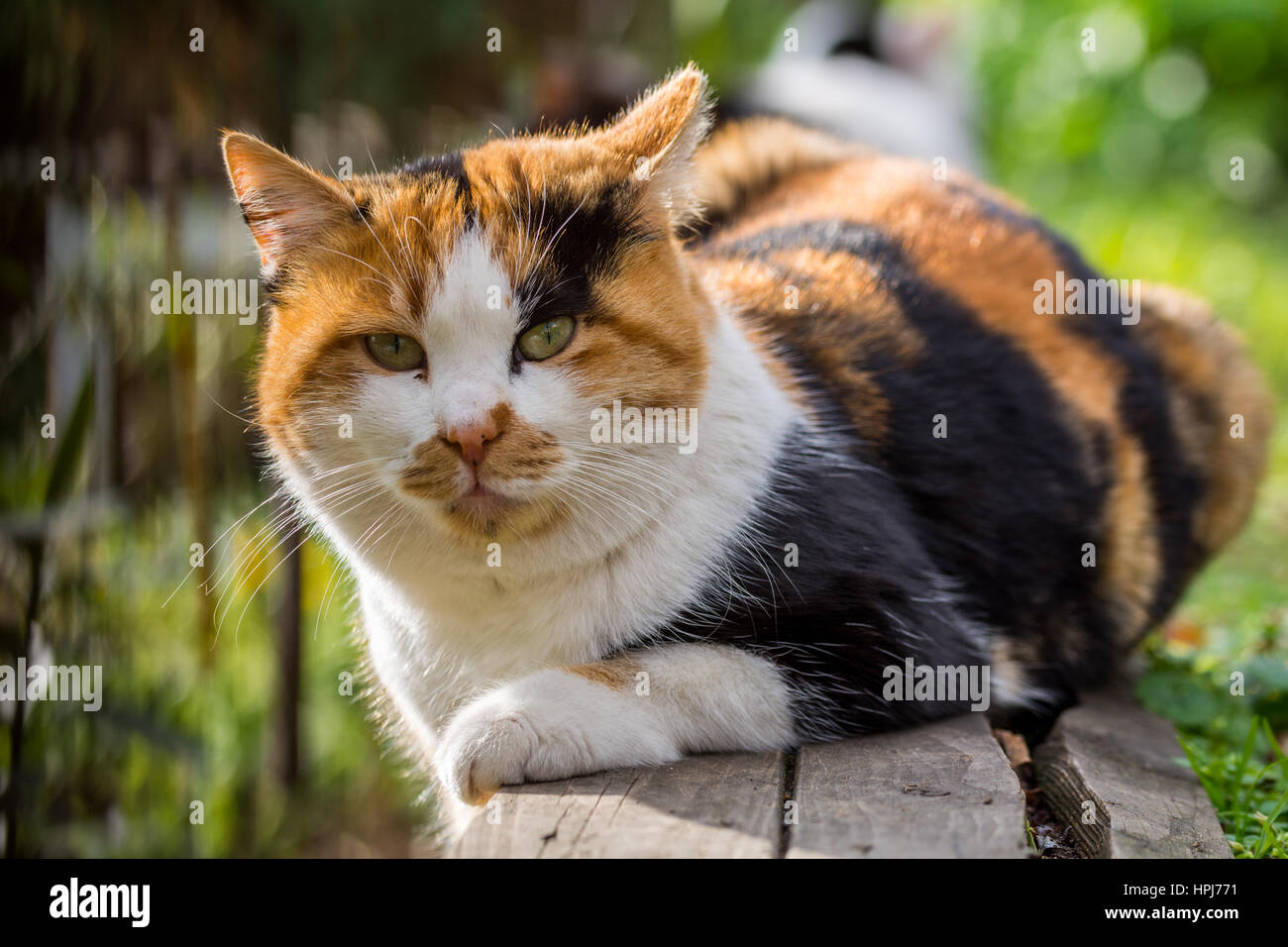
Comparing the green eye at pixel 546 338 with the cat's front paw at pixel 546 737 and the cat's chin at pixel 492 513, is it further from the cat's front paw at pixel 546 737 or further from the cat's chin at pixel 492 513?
the cat's front paw at pixel 546 737

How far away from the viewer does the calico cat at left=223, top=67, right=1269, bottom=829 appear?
1.93m

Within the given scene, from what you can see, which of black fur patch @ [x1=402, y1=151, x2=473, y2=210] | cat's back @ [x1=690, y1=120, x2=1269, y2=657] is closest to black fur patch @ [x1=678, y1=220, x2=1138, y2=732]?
cat's back @ [x1=690, y1=120, x2=1269, y2=657]

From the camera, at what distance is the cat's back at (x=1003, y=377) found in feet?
8.39

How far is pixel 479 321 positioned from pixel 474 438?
0.66 ft

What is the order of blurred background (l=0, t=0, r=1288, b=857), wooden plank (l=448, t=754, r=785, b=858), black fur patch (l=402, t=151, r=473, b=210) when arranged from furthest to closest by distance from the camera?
blurred background (l=0, t=0, r=1288, b=857) → black fur patch (l=402, t=151, r=473, b=210) → wooden plank (l=448, t=754, r=785, b=858)

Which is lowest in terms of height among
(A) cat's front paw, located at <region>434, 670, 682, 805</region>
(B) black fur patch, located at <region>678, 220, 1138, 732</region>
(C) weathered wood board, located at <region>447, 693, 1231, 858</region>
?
(C) weathered wood board, located at <region>447, 693, 1231, 858</region>

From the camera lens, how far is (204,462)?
4.00 m

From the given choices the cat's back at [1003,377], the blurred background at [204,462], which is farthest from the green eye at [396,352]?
the cat's back at [1003,377]

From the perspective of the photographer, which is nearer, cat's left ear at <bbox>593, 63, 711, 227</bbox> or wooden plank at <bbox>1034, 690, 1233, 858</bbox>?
wooden plank at <bbox>1034, 690, 1233, 858</bbox>

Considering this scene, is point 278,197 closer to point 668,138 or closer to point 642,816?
point 668,138

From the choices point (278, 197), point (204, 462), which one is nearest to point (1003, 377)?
point (278, 197)

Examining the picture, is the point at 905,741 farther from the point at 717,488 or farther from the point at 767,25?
the point at 767,25

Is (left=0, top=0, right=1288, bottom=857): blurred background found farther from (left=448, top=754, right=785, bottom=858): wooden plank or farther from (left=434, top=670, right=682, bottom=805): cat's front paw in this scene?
(left=448, top=754, right=785, bottom=858): wooden plank

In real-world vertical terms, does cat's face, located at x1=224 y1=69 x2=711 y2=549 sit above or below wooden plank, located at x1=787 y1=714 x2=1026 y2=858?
above
